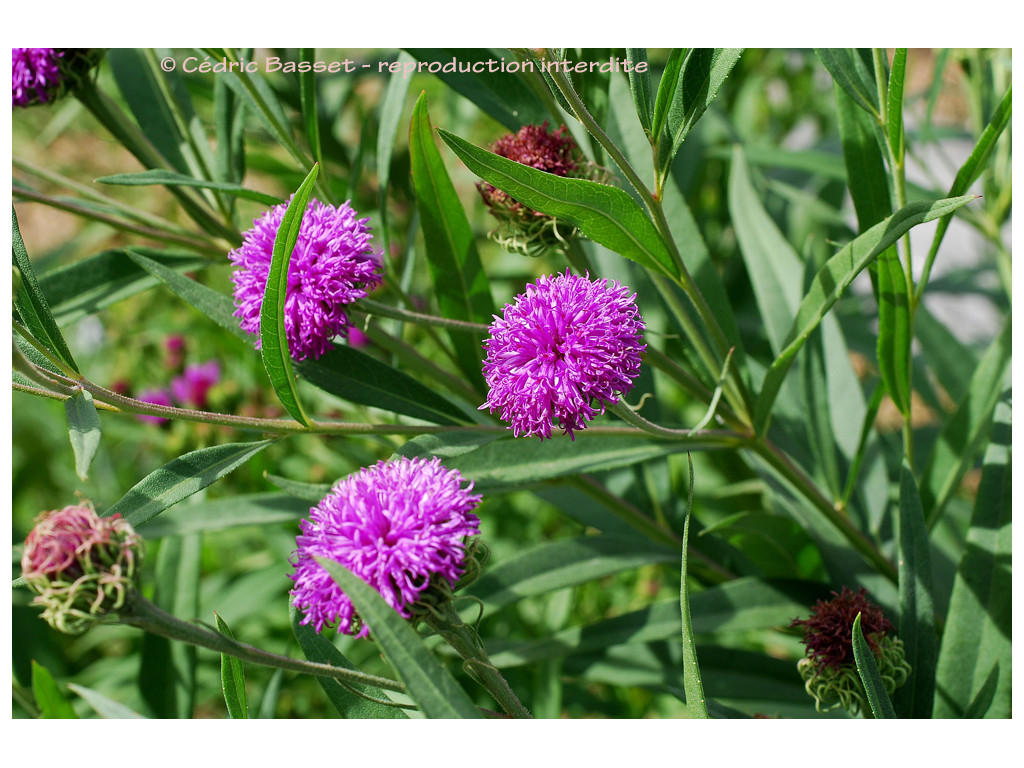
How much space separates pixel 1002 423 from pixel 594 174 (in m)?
0.53

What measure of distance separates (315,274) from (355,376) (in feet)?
0.47

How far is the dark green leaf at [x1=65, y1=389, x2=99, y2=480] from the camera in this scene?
607mm

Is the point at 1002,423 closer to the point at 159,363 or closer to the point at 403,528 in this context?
the point at 403,528

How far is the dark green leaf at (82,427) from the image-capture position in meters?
0.61

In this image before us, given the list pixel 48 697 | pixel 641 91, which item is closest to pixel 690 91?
pixel 641 91

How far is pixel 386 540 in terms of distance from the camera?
2.07 ft

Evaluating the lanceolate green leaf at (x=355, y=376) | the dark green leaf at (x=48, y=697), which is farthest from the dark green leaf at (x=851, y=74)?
the dark green leaf at (x=48, y=697)

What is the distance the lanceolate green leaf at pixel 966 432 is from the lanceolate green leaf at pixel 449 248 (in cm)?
57

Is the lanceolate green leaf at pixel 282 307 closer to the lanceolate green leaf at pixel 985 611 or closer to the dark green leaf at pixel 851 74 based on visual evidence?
the dark green leaf at pixel 851 74

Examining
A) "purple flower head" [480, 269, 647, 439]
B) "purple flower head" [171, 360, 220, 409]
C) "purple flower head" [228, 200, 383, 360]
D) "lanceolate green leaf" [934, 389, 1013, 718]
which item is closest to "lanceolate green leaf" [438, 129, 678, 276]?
"purple flower head" [480, 269, 647, 439]

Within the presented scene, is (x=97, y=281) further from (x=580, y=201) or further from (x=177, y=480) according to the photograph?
(x=580, y=201)

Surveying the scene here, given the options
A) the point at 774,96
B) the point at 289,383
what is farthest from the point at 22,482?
the point at 774,96

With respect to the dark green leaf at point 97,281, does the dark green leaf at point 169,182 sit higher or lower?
higher

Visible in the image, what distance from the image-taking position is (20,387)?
29.2 inches
